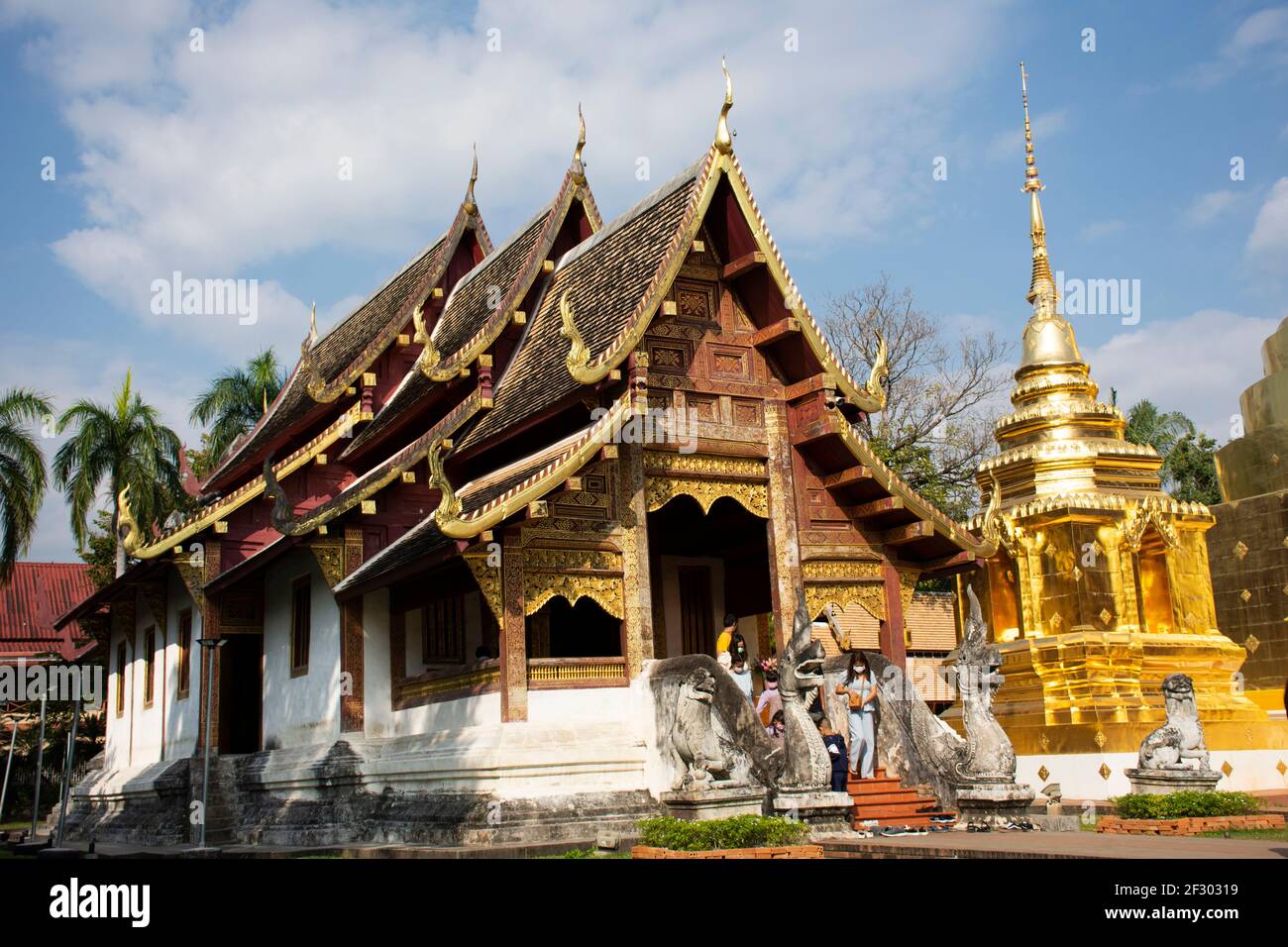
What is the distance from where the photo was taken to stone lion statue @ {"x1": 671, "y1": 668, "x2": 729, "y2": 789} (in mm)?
11602

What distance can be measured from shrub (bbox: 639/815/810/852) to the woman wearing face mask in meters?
2.73

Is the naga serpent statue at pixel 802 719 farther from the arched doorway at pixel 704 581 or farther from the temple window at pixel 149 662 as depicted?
the temple window at pixel 149 662

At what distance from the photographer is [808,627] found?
12.0 metres

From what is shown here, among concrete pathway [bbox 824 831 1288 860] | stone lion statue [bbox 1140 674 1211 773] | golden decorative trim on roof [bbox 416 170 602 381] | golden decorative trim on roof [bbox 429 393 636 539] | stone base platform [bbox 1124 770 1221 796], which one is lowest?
concrete pathway [bbox 824 831 1288 860]

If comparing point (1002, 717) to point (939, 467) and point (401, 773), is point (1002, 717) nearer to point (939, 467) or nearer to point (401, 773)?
point (401, 773)

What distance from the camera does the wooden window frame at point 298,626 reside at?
53.7 feet

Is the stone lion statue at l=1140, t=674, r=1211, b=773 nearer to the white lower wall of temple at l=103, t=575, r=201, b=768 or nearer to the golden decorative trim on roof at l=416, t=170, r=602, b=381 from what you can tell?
the golden decorative trim on roof at l=416, t=170, r=602, b=381

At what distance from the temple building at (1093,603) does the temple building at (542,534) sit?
303cm

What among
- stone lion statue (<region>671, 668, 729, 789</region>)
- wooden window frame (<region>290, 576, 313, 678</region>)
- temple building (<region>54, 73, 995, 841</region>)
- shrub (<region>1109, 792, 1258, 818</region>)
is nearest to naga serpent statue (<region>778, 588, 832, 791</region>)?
stone lion statue (<region>671, 668, 729, 789</region>)

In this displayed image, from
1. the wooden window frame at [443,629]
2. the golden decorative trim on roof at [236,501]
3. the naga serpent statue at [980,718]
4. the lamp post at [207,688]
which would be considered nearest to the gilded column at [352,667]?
the wooden window frame at [443,629]

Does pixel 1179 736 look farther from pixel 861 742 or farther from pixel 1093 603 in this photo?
pixel 1093 603

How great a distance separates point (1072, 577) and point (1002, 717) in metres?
2.14

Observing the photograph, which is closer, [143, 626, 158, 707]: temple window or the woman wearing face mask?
the woman wearing face mask
